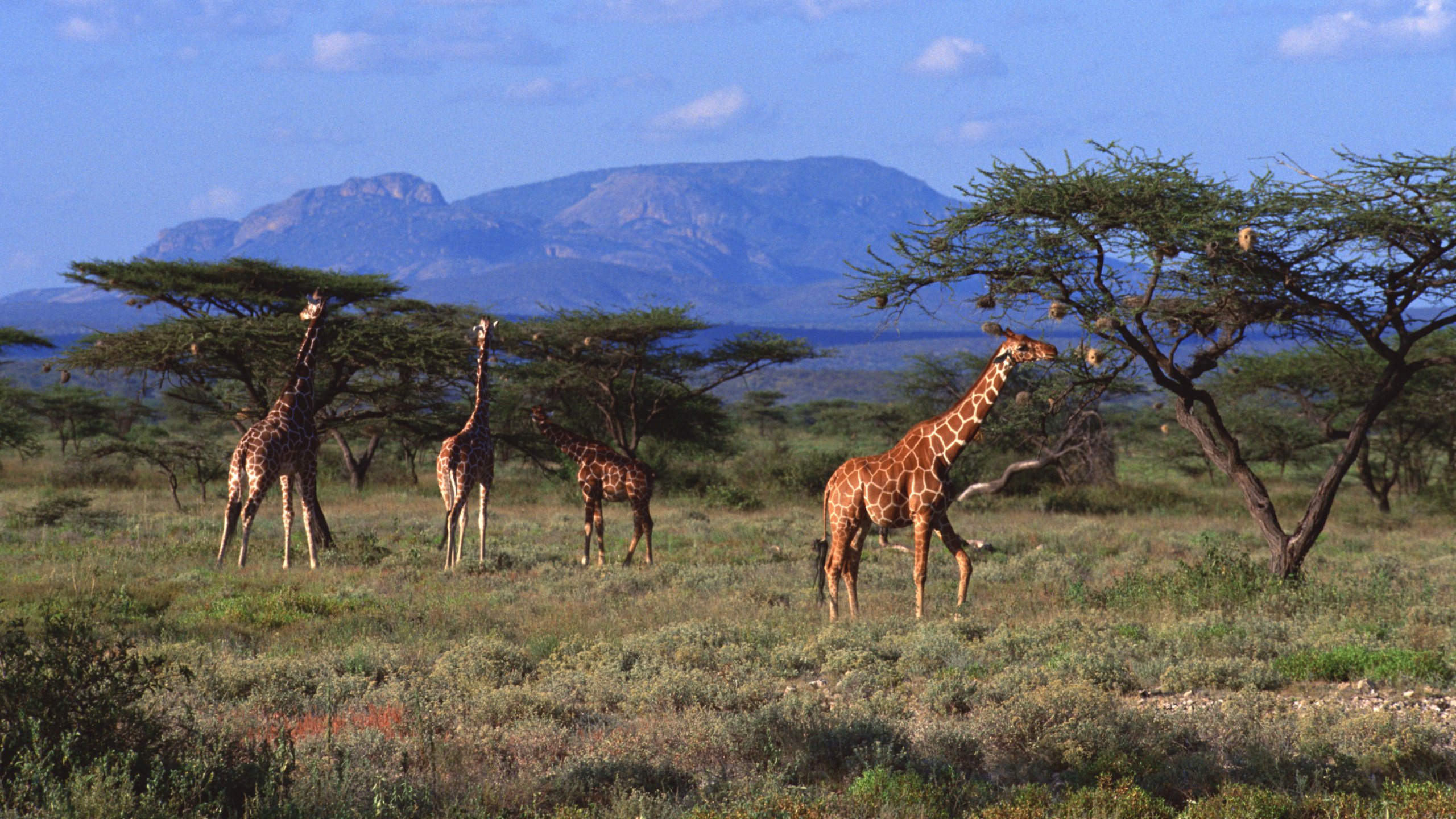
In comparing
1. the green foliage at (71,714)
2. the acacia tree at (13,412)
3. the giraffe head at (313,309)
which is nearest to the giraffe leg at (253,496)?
the giraffe head at (313,309)

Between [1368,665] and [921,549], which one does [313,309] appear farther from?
[1368,665]

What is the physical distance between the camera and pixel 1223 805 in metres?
5.48

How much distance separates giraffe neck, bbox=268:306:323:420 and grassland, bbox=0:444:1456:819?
7.51 ft

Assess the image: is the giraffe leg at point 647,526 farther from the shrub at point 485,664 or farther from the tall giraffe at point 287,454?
the shrub at point 485,664

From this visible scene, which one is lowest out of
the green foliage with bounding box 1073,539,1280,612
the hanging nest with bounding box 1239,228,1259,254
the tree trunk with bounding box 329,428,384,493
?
the tree trunk with bounding box 329,428,384,493

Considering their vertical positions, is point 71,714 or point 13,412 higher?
point 71,714

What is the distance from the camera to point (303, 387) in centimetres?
1496

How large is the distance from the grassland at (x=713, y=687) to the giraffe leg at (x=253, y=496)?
0.52 meters

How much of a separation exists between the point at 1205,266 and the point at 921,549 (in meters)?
4.57

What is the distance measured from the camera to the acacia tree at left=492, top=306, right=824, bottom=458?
27219 mm

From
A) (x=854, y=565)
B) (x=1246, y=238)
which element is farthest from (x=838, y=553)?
(x=1246, y=238)

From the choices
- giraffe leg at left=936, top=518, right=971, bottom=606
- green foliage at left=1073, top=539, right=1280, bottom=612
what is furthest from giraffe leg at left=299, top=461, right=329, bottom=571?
green foliage at left=1073, top=539, right=1280, bottom=612

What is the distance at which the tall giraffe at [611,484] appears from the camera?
15617mm

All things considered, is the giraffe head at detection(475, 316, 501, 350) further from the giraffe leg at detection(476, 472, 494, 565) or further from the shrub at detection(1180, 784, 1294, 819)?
the shrub at detection(1180, 784, 1294, 819)
